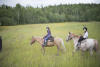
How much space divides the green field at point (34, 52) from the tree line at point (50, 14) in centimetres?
19

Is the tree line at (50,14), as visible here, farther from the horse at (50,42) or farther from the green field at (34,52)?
the horse at (50,42)

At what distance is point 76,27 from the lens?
3.62 m

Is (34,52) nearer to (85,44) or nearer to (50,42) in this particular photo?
(50,42)

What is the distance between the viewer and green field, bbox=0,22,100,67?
3568mm

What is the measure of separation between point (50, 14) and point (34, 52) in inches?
46.9

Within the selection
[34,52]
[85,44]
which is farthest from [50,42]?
[85,44]

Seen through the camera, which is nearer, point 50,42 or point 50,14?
point 50,42

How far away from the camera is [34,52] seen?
3580 mm

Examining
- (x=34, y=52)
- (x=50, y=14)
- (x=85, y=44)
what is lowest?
(x=34, y=52)

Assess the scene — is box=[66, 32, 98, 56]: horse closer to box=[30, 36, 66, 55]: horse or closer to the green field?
the green field

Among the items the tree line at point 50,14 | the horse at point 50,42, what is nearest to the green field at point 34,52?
the horse at point 50,42

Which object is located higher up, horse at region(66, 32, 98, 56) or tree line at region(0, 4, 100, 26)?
tree line at region(0, 4, 100, 26)

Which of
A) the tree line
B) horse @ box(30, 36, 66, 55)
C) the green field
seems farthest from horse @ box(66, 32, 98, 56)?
the tree line

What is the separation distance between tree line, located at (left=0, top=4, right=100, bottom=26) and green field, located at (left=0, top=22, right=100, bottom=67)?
0.62 ft
